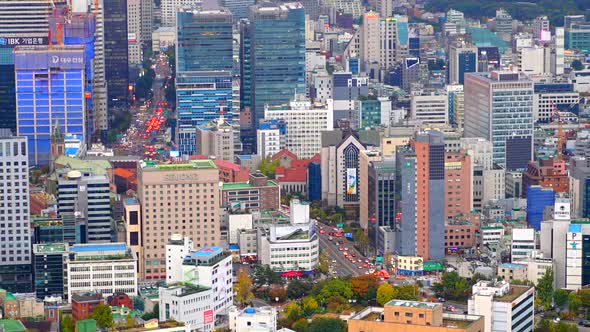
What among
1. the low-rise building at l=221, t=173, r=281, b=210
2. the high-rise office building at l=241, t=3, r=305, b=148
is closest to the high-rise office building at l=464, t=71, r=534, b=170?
the high-rise office building at l=241, t=3, r=305, b=148

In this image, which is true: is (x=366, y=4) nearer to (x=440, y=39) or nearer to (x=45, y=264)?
(x=440, y=39)

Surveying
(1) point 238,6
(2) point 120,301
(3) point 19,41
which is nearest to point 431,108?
(3) point 19,41

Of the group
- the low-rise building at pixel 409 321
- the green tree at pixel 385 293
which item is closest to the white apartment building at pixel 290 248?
the green tree at pixel 385 293

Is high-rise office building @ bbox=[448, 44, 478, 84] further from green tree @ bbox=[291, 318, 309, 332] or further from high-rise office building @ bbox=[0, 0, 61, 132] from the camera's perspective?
green tree @ bbox=[291, 318, 309, 332]

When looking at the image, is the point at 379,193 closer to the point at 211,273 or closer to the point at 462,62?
the point at 211,273

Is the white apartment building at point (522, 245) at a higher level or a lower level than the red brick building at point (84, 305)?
higher

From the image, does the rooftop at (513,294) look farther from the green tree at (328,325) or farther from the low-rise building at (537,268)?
the low-rise building at (537,268)
